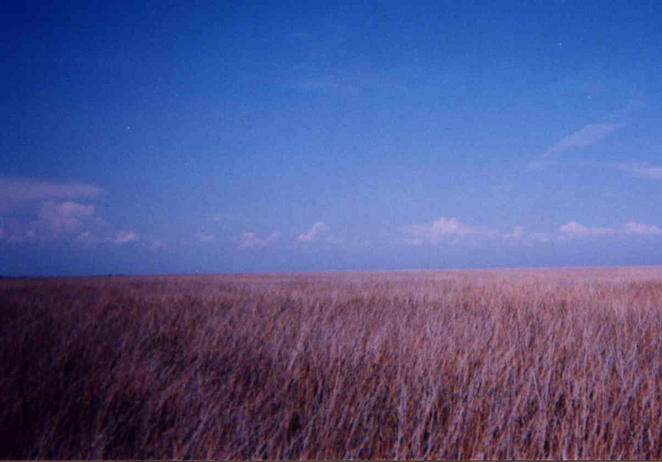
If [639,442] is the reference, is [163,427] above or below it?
above

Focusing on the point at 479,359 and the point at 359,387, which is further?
the point at 479,359

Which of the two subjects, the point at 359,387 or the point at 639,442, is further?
the point at 359,387

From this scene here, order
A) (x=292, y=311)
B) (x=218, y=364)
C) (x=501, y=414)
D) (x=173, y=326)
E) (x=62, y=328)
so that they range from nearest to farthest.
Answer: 1. (x=501, y=414)
2. (x=218, y=364)
3. (x=62, y=328)
4. (x=173, y=326)
5. (x=292, y=311)

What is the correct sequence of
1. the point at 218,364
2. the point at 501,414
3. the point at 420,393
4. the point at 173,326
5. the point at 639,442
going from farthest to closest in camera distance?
the point at 173,326 < the point at 218,364 < the point at 420,393 < the point at 501,414 < the point at 639,442

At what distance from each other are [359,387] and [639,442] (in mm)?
1931

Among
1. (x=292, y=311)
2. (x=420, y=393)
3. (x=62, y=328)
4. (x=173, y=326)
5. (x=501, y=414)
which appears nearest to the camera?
(x=501, y=414)

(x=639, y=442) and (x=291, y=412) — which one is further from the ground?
(x=291, y=412)

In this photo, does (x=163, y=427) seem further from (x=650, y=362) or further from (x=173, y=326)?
(x=650, y=362)

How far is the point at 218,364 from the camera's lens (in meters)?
3.82

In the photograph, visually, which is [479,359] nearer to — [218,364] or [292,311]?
[218,364]

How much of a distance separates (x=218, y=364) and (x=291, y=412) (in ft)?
4.83

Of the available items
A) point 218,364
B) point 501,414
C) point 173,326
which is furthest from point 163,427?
point 173,326

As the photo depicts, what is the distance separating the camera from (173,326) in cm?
573

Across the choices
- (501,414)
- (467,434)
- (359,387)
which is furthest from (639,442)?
(359,387)
